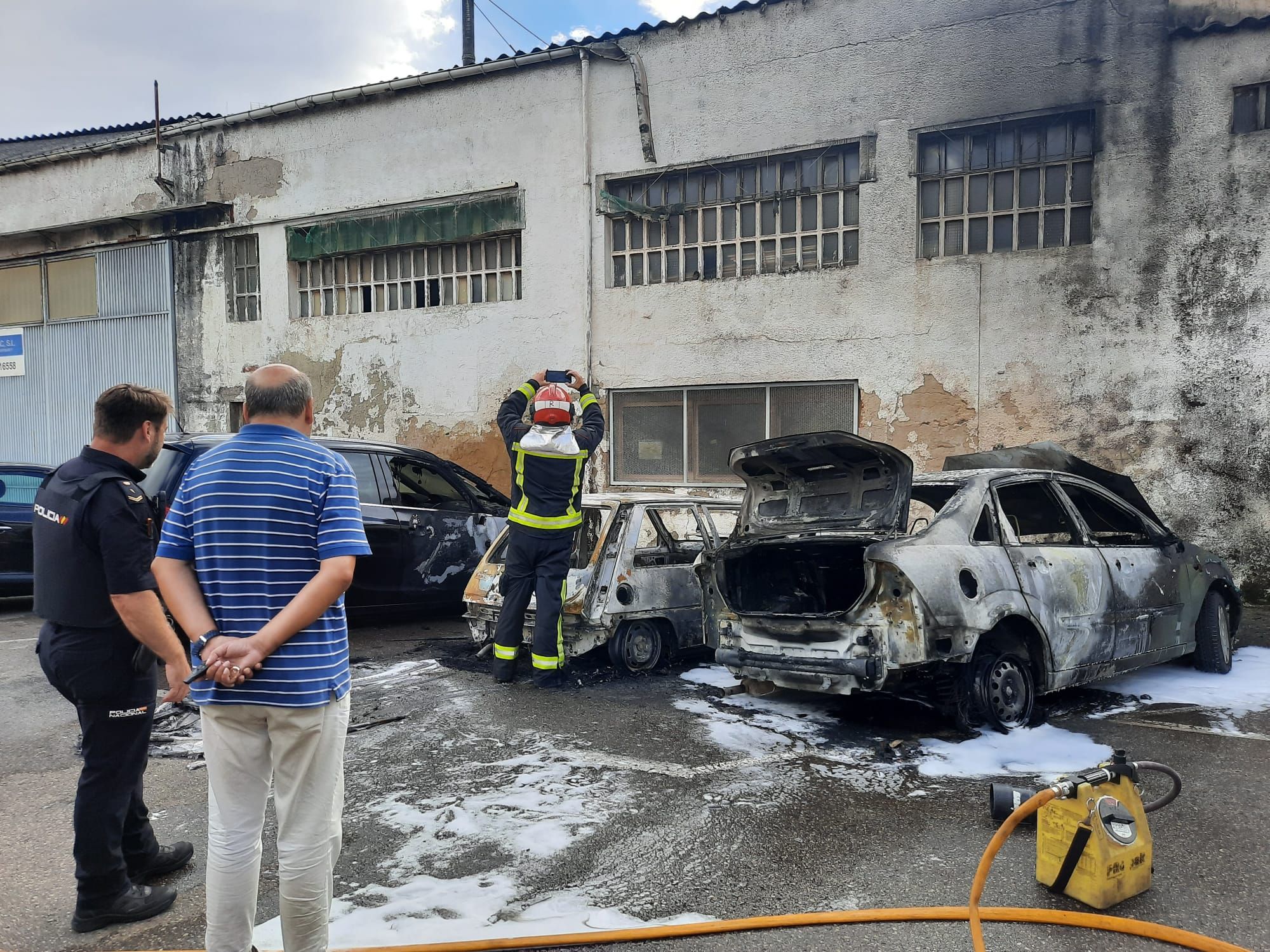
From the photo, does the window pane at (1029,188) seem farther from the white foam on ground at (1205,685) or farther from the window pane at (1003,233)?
the white foam on ground at (1205,685)

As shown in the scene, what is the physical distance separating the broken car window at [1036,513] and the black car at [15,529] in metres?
8.27

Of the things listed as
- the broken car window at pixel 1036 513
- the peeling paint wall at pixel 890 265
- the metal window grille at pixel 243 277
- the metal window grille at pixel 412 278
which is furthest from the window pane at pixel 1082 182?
the metal window grille at pixel 243 277

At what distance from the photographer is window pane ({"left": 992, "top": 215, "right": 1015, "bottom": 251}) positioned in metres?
10.3

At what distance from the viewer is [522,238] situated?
1301 centimetres

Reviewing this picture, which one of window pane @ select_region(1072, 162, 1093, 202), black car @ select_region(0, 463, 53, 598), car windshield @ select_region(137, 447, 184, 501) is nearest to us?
car windshield @ select_region(137, 447, 184, 501)

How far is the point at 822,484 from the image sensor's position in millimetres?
5918

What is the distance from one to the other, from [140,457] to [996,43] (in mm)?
9599

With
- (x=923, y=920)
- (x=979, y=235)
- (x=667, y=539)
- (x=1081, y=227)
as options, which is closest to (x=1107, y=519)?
(x=667, y=539)

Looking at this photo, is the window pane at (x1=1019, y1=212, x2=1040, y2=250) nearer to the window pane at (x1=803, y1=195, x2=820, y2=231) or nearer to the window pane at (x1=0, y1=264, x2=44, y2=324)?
the window pane at (x1=803, y1=195, x2=820, y2=231)

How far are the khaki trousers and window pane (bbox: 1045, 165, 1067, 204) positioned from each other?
9596 mm

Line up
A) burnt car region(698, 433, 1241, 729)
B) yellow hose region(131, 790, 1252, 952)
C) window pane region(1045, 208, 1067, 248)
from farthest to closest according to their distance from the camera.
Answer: window pane region(1045, 208, 1067, 248) → burnt car region(698, 433, 1241, 729) → yellow hose region(131, 790, 1252, 952)

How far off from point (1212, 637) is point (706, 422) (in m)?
6.23

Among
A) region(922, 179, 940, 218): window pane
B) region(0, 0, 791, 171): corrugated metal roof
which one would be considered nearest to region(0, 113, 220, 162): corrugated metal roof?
region(0, 0, 791, 171): corrugated metal roof

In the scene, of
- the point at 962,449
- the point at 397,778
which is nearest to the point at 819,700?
the point at 397,778
